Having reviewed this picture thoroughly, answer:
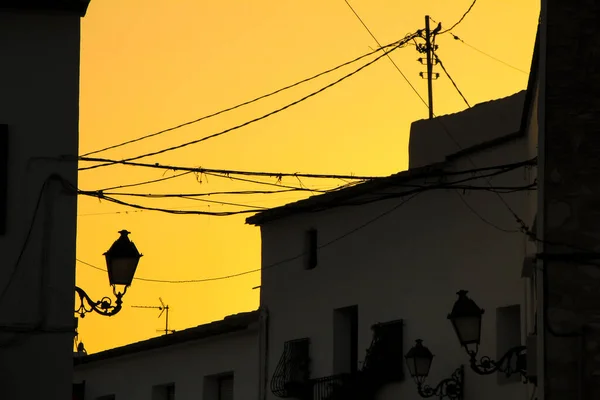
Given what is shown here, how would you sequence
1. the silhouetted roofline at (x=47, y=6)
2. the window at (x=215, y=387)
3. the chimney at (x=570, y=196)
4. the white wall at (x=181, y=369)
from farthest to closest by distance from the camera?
the window at (x=215, y=387), the white wall at (x=181, y=369), the silhouetted roofline at (x=47, y=6), the chimney at (x=570, y=196)

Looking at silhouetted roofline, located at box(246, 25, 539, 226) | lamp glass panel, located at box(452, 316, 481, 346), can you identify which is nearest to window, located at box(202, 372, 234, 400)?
silhouetted roofline, located at box(246, 25, 539, 226)

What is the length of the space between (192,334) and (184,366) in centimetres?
119

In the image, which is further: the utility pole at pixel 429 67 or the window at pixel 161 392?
the utility pole at pixel 429 67

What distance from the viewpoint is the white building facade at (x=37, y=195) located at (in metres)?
15.8

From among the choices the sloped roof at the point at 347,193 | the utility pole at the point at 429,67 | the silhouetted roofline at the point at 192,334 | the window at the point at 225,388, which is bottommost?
the window at the point at 225,388

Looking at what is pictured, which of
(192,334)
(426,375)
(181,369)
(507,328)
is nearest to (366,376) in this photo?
(426,375)

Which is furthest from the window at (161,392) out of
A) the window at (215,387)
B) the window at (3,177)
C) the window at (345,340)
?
the window at (3,177)

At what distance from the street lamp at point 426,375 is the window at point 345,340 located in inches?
102

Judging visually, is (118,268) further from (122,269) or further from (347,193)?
(347,193)

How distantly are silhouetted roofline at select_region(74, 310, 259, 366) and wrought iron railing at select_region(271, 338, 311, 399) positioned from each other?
1343 millimetres

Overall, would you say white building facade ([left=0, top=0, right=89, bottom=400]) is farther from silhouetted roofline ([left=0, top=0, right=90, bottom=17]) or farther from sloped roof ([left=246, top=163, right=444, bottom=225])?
sloped roof ([left=246, top=163, right=444, bottom=225])

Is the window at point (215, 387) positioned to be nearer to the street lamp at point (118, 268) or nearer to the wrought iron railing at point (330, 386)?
the wrought iron railing at point (330, 386)

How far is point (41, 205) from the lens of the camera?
16.2 meters

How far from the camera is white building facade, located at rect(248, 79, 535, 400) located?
2208 cm
